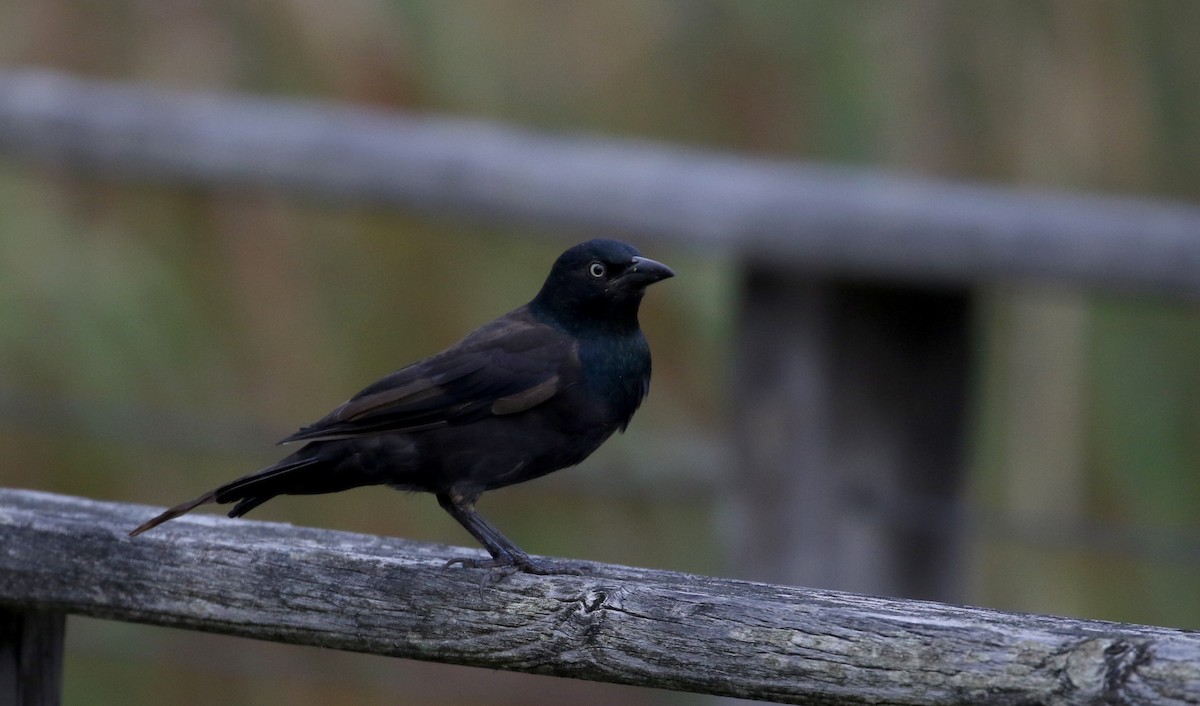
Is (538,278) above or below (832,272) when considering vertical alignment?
above

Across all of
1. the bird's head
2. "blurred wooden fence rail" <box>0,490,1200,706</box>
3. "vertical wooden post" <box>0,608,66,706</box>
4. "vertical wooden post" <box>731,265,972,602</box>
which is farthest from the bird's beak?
"vertical wooden post" <box>0,608,66,706</box>

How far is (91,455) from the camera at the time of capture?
589 cm

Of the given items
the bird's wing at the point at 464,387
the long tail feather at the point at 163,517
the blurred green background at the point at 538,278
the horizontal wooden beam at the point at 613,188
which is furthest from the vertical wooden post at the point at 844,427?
the blurred green background at the point at 538,278

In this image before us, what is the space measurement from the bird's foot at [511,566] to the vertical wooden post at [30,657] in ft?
1.89

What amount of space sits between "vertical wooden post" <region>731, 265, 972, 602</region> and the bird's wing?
2.42 ft

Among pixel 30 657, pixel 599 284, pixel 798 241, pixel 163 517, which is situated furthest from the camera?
pixel 798 241

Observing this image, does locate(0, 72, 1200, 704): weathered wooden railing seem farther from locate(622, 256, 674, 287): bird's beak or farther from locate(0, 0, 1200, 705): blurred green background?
locate(0, 0, 1200, 705): blurred green background

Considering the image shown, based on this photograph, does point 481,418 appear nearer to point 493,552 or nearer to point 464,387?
point 464,387

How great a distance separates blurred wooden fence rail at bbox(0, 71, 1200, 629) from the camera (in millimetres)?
3117

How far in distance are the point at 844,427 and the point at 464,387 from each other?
3.30ft

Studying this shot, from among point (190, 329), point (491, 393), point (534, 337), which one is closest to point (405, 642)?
point (491, 393)

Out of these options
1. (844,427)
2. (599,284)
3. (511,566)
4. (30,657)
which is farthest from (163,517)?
(844,427)

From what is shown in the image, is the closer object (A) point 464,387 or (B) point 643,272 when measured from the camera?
(A) point 464,387

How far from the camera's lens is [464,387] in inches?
104
